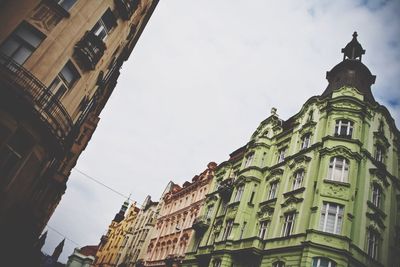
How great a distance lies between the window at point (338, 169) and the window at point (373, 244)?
3.79m

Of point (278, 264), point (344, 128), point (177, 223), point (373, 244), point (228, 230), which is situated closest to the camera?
point (373, 244)

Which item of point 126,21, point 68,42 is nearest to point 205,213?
point 126,21

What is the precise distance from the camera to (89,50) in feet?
48.7

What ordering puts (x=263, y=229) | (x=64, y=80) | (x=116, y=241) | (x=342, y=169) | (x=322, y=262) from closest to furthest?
(x=64, y=80), (x=322, y=262), (x=342, y=169), (x=263, y=229), (x=116, y=241)

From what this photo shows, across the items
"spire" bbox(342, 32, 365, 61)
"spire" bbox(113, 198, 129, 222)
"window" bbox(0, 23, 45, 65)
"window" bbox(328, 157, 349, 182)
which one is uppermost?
"spire" bbox(342, 32, 365, 61)

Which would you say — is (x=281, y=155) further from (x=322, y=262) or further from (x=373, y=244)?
(x=322, y=262)

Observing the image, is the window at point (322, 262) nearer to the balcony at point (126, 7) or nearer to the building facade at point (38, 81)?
the building facade at point (38, 81)

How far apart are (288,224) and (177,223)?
24.2 metres

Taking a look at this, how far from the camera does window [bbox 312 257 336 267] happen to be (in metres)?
17.3

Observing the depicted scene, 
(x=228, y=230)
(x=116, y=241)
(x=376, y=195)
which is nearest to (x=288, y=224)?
(x=376, y=195)

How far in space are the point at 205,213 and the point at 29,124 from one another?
26.8m

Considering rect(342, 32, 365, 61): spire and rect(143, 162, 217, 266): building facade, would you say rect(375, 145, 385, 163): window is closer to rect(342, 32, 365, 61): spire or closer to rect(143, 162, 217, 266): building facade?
rect(342, 32, 365, 61): spire

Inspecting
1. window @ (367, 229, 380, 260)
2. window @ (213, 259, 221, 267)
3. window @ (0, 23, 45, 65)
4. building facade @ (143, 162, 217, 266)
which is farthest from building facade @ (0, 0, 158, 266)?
building facade @ (143, 162, 217, 266)

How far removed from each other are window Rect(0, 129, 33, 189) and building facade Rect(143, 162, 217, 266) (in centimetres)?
2654
